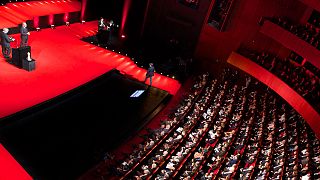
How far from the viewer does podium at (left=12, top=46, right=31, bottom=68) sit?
10.2 m

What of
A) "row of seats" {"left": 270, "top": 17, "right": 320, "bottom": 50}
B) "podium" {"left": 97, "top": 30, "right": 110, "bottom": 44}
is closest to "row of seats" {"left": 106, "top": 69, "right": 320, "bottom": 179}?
"row of seats" {"left": 270, "top": 17, "right": 320, "bottom": 50}

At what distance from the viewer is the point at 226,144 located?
889 cm

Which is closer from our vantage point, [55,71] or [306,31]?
[55,71]

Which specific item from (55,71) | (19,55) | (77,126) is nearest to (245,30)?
(55,71)

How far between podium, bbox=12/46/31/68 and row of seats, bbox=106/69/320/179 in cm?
483

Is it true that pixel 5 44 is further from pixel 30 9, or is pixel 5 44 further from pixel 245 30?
pixel 245 30

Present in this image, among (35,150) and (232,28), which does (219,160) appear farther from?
(232,28)

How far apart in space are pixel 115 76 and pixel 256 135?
5.40 metres

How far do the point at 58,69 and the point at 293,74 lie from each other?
26.6 feet

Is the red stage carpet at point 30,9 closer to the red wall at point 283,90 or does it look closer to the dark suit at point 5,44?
the dark suit at point 5,44

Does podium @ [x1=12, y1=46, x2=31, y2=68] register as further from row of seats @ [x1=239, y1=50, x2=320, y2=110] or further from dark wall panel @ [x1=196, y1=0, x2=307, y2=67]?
row of seats @ [x1=239, y1=50, x2=320, y2=110]

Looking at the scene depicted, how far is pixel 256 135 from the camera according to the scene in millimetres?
9570

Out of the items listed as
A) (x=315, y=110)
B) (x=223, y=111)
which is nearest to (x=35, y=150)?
(x=223, y=111)

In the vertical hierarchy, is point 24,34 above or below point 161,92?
above
